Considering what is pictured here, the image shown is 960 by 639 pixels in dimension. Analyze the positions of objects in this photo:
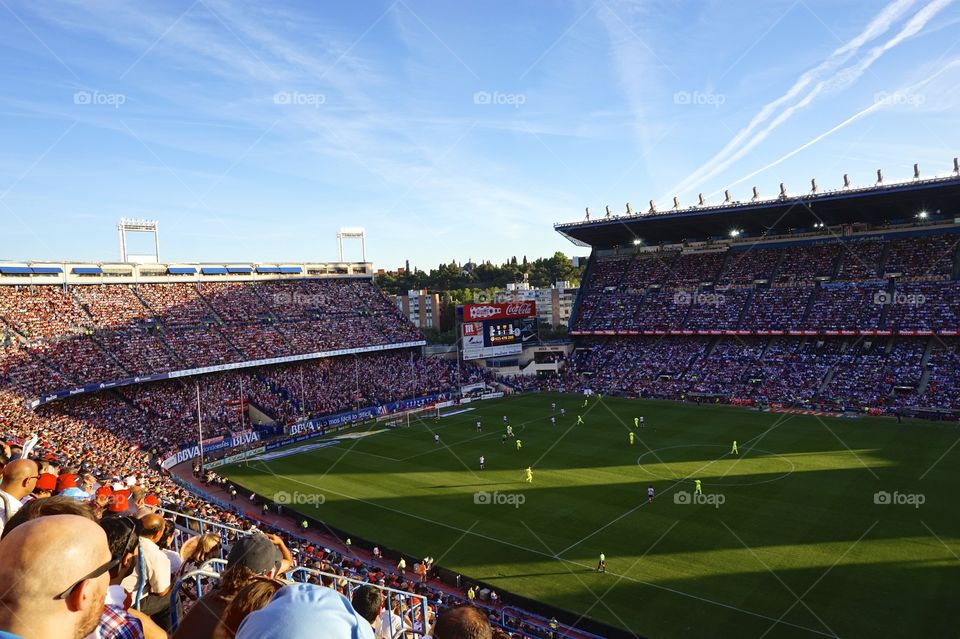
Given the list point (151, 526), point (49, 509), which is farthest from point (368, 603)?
point (49, 509)

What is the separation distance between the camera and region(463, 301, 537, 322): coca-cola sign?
67.8 metres

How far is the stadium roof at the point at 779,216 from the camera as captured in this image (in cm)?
5506

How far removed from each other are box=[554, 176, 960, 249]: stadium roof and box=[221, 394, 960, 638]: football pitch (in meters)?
24.0

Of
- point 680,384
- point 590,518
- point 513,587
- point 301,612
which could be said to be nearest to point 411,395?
point 680,384

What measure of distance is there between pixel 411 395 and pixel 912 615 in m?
48.8

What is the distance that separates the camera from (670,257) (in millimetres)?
75875

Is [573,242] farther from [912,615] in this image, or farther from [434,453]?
[912,615]

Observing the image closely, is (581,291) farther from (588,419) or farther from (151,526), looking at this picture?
(151,526)

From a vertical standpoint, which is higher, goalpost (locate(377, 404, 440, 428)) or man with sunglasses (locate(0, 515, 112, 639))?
man with sunglasses (locate(0, 515, 112, 639))

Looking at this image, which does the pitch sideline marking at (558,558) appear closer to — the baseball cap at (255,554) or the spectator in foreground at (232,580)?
the spectator in foreground at (232,580)

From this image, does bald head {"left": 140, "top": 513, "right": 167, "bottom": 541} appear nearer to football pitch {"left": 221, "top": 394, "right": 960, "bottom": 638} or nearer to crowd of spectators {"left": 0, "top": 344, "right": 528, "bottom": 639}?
crowd of spectators {"left": 0, "top": 344, "right": 528, "bottom": 639}

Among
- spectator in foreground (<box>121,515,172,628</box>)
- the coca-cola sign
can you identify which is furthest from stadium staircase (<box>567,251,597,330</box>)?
spectator in foreground (<box>121,515,172,628</box>)

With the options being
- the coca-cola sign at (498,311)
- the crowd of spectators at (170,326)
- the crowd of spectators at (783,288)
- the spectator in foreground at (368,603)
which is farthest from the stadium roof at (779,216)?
the spectator in foreground at (368,603)

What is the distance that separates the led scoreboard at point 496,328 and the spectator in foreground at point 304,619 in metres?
64.7
